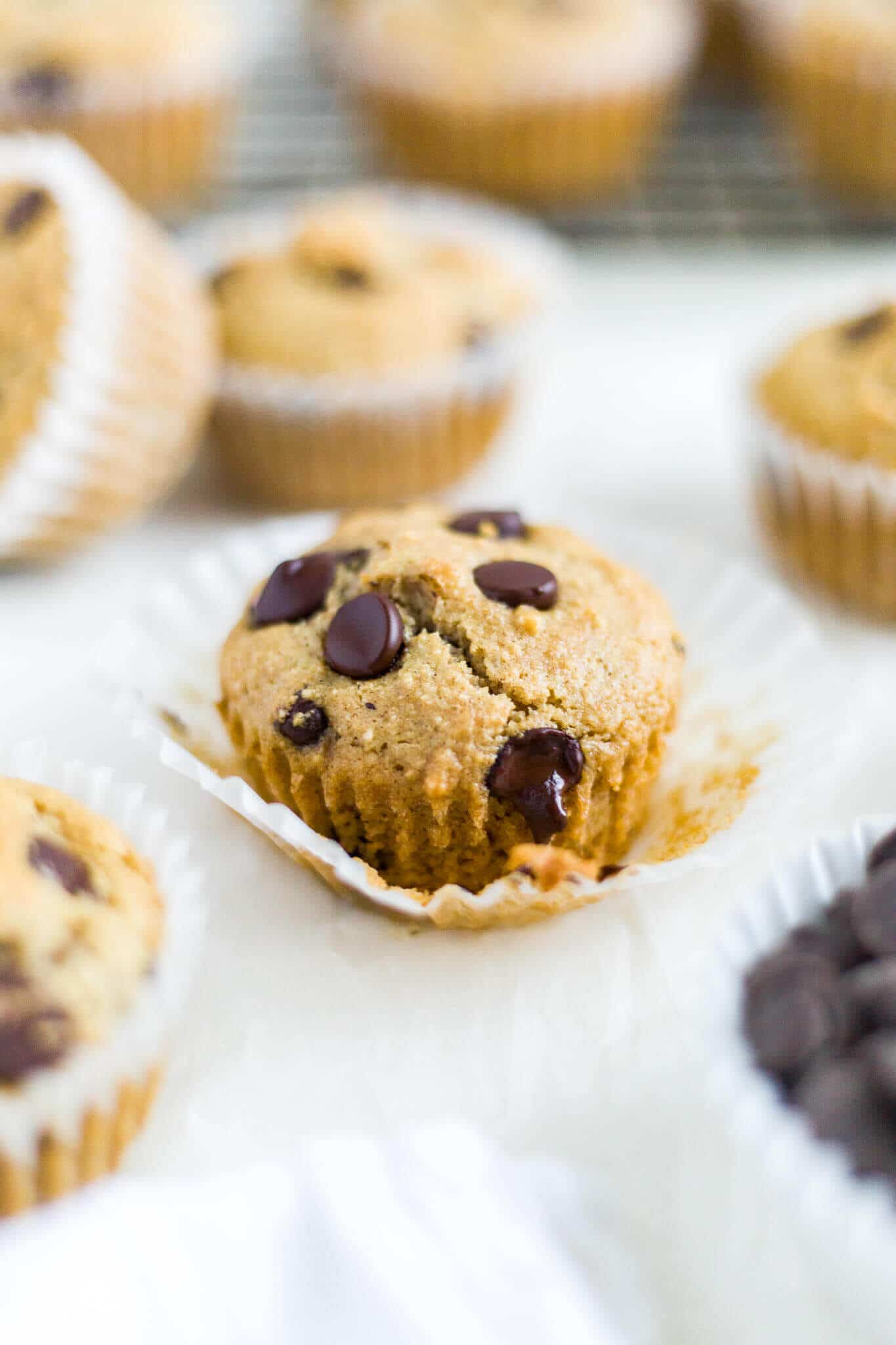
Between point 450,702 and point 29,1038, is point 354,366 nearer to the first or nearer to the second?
point 450,702

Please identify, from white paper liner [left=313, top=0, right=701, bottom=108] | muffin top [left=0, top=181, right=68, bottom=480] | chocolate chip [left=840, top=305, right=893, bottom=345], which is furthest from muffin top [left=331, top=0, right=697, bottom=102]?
muffin top [left=0, top=181, right=68, bottom=480]

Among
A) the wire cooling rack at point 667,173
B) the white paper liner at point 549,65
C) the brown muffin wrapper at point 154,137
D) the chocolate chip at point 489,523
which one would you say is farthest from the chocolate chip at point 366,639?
the wire cooling rack at point 667,173

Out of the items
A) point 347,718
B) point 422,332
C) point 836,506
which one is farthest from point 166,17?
point 347,718

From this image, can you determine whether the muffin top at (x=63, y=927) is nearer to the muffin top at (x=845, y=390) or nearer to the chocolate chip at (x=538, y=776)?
the chocolate chip at (x=538, y=776)

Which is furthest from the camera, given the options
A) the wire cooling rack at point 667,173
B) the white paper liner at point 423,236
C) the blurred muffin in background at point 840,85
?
the wire cooling rack at point 667,173

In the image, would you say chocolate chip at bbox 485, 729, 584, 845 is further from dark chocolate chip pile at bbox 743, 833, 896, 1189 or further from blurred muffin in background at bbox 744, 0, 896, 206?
blurred muffin in background at bbox 744, 0, 896, 206

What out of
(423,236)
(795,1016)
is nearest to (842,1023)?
(795,1016)

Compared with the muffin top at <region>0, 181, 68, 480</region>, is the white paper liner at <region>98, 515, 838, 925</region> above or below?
below
